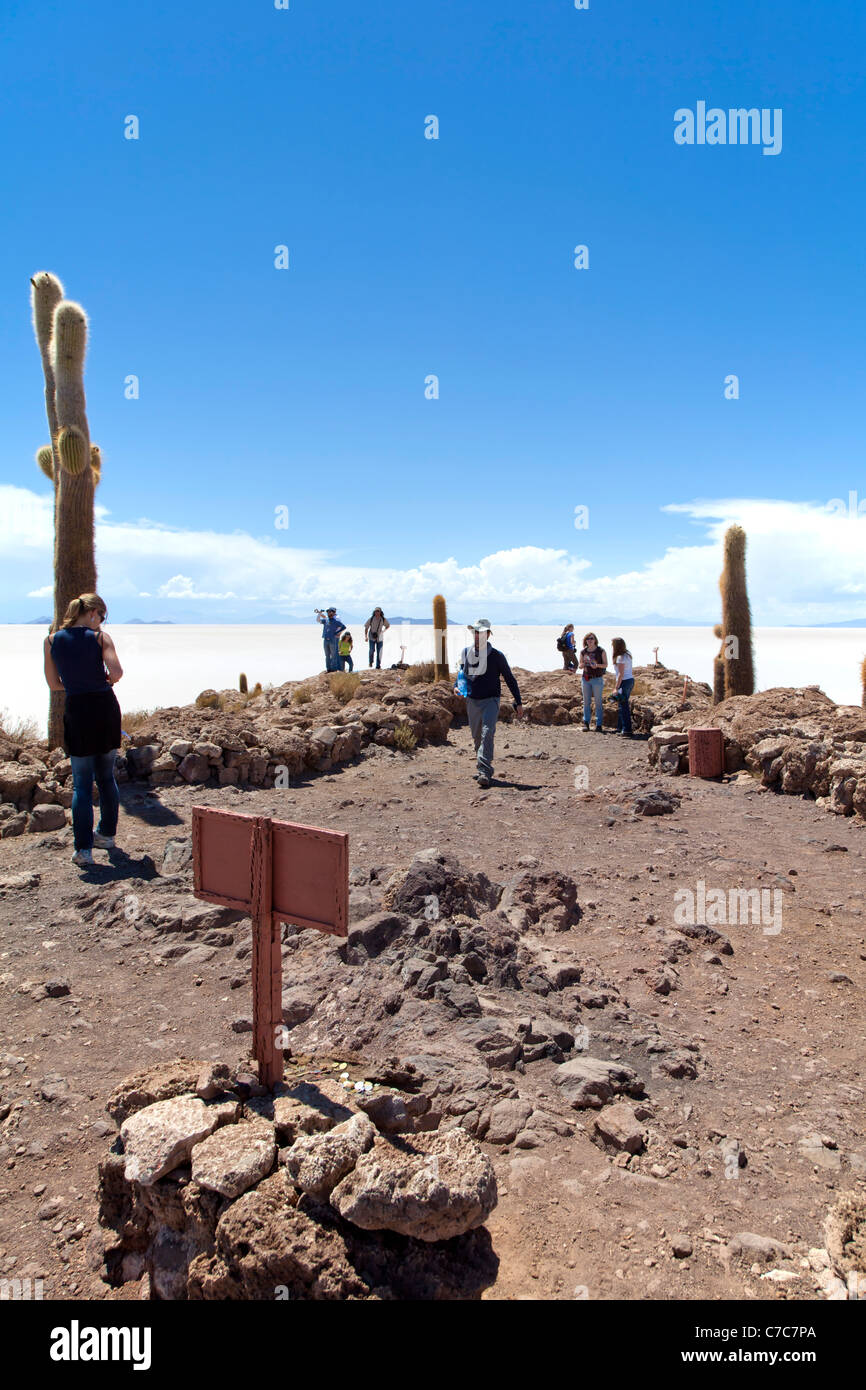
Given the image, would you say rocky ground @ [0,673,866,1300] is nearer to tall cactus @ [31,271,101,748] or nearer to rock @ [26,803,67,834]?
rock @ [26,803,67,834]

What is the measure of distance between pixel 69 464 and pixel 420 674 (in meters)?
9.00

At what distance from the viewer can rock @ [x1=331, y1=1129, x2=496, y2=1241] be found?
95.6 inches

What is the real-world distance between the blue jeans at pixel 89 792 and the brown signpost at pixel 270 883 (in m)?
3.75

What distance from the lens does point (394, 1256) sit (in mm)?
2504

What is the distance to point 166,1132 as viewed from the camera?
276cm

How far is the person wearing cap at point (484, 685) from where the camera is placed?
981 cm

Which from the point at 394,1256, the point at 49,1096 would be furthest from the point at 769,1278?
the point at 49,1096

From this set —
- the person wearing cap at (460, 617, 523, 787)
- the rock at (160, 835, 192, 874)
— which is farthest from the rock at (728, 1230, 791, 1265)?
the person wearing cap at (460, 617, 523, 787)

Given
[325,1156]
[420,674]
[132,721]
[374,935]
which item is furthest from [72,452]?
[325,1156]

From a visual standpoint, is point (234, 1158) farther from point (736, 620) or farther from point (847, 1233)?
point (736, 620)

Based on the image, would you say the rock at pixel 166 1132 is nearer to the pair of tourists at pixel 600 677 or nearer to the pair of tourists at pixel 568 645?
the pair of tourists at pixel 600 677

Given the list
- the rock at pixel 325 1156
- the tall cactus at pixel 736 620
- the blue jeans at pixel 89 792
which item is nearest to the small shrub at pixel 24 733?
the blue jeans at pixel 89 792
